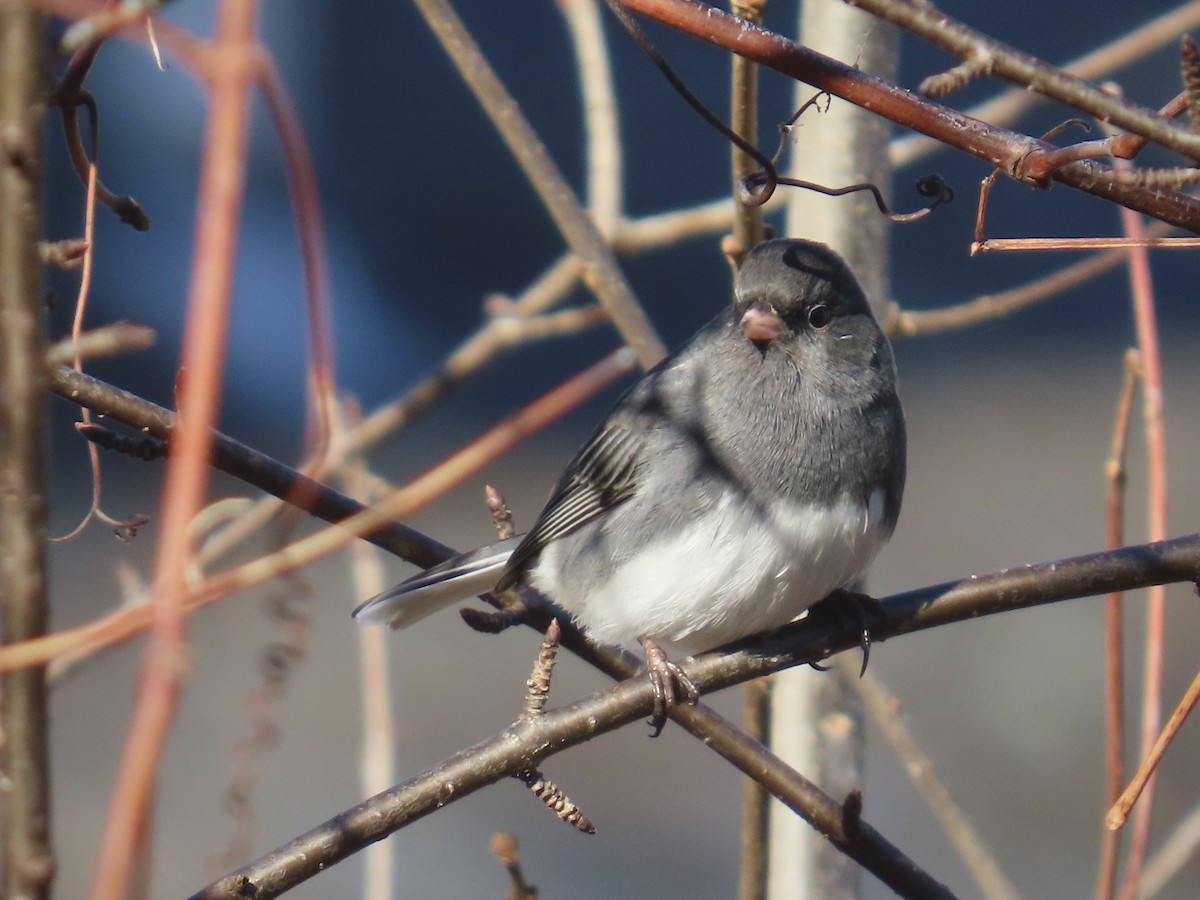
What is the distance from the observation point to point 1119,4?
295 inches

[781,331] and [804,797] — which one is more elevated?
[781,331]

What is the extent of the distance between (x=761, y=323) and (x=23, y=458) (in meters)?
1.54

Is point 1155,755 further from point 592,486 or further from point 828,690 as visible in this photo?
point 592,486

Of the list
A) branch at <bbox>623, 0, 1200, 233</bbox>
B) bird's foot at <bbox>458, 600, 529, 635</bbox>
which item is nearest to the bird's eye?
bird's foot at <bbox>458, 600, 529, 635</bbox>

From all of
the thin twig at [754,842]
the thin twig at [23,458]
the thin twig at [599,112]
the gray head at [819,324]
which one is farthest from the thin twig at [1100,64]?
the thin twig at [23,458]

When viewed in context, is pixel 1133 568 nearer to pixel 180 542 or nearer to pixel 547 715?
pixel 547 715

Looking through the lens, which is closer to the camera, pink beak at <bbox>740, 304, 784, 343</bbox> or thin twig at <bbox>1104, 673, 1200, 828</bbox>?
thin twig at <bbox>1104, 673, 1200, 828</bbox>

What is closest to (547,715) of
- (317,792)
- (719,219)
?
(719,219)

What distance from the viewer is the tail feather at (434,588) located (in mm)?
2107

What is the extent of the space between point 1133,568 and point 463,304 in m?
6.18

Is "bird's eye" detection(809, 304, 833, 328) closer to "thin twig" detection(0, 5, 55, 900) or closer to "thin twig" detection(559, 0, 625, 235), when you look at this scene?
"thin twig" detection(559, 0, 625, 235)

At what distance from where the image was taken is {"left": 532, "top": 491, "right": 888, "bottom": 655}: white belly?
1.83 m

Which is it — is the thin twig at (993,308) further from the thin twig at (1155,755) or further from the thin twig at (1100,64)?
the thin twig at (1155,755)

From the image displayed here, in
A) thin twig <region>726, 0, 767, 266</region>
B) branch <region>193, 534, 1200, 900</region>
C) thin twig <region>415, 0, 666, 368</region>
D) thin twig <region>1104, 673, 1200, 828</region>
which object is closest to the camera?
thin twig <region>1104, 673, 1200, 828</region>
